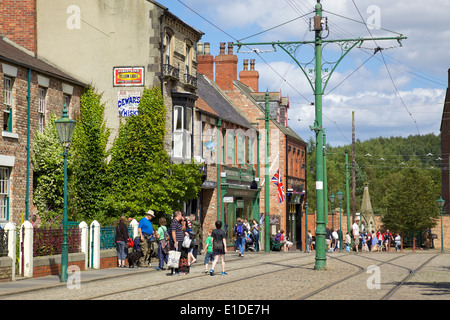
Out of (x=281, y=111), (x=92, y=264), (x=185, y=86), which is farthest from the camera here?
(x=281, y=111)

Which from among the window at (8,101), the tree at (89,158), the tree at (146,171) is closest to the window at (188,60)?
the tree at (146,171)

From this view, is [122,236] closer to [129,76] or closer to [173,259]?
[173,259]

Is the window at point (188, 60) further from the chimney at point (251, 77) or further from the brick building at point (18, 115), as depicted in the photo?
the chimney at point (251, 77)

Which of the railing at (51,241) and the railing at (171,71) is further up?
the railing at (171,71)

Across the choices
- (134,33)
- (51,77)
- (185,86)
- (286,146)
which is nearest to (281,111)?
(286,146)

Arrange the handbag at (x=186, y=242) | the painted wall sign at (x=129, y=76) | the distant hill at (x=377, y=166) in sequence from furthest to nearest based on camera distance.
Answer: the distant hill at (x=377, y=166)
the painted wall sign at (x=129, y=76)
the handbag at (x=186, y=242)

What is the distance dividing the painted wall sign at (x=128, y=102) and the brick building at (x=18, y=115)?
13.3 feet

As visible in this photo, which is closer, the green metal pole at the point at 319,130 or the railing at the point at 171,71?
the green metal pole at the point at 319,130

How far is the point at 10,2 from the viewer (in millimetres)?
30594

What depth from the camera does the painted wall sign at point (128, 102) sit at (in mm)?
31156

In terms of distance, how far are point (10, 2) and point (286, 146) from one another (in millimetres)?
27664

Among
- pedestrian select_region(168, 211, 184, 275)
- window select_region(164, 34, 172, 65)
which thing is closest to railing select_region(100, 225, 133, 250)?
pedestrian select_region(168, 211, 184, 275)

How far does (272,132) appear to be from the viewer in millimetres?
53875
